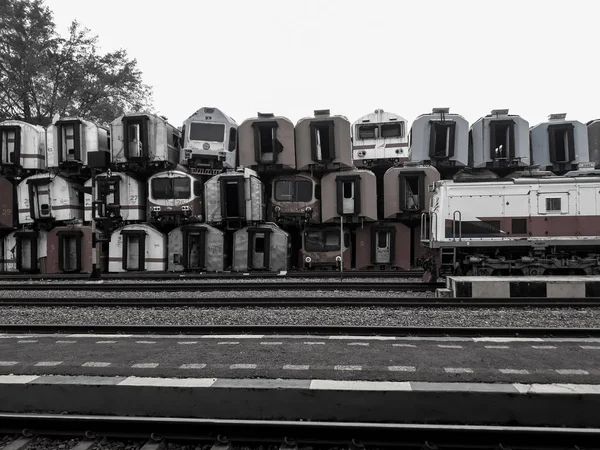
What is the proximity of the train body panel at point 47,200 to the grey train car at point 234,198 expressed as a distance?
706cm

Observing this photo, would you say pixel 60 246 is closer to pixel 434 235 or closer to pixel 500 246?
pixel 434 235

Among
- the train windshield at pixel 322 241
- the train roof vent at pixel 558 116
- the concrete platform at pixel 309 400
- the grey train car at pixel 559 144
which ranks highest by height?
the train roof vent at pixel 558 116

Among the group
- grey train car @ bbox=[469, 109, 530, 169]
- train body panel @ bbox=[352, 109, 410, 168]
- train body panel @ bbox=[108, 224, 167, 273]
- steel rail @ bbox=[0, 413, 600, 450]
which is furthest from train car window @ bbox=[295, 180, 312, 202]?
steel rail @ bbox=[0, 413, 600, 450]

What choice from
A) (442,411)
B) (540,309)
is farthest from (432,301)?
(442,411)

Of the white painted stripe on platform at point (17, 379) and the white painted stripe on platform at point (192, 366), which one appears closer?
the white painted stripe on platform at point (17, 379)

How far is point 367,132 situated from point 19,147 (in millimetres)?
17157

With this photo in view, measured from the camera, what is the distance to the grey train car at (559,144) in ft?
61.8

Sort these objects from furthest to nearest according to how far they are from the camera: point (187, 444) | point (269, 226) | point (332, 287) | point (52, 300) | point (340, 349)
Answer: point (269, 226) < point (332, 287) < point (52, 300) < point (340, 349) < point (187, 444)

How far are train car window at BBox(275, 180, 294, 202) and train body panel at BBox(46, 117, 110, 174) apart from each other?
9.18 metres

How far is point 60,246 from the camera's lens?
1969 cm

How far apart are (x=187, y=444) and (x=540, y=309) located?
801 centimetres

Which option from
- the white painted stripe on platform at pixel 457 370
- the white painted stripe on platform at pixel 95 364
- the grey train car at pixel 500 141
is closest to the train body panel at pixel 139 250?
the white painted stripe on platform at pixel 95 364

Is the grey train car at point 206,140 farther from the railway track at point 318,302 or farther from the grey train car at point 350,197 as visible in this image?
the railway track at point 318,302

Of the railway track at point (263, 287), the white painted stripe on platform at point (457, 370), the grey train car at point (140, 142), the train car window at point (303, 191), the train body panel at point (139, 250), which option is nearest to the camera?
the white painted stripe on platform at point (457, 370)
